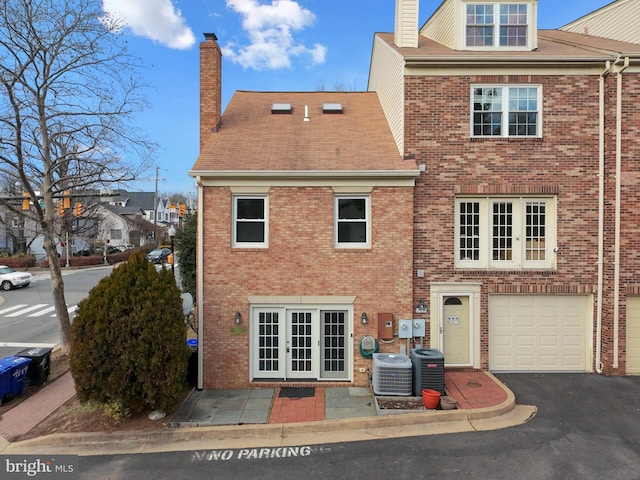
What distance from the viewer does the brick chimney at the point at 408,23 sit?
11281 mm

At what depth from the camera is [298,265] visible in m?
9.33

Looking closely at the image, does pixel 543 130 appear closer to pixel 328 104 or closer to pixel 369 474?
pixel 328 104

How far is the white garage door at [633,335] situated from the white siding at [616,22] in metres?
8.00

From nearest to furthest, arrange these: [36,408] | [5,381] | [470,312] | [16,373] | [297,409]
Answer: [297,409] → [36,408] → [5,381] → [16,373] → [470,312]

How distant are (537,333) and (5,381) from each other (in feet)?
44.0

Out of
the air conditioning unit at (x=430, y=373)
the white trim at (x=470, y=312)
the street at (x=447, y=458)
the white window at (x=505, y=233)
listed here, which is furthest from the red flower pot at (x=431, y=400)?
the white window at (x=505, y=233)

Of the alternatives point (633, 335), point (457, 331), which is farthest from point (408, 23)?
point (633, 335)

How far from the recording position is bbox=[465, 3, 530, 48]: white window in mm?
10633

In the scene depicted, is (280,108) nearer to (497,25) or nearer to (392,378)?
(497,25)

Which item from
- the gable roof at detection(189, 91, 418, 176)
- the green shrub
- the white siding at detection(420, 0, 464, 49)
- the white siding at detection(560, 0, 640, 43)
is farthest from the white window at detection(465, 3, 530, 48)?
the green shrub

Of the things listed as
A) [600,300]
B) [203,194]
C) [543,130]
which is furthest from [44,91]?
[600,300]

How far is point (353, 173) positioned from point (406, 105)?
2.54 metres

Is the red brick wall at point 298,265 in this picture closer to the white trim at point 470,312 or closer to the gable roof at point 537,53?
the white trim at point 470,312

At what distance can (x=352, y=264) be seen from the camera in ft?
30.6
